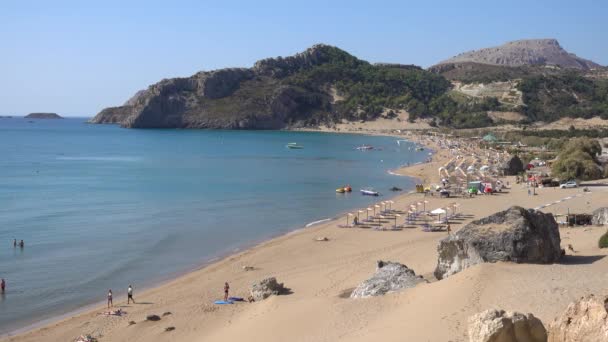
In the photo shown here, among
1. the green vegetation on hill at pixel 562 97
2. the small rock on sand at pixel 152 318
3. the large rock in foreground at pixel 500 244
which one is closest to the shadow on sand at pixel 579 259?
the large rock in foreground at pixel 500 244

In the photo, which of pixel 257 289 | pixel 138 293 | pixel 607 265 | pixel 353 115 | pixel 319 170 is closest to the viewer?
pixel 607 265

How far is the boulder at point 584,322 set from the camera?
9.47m

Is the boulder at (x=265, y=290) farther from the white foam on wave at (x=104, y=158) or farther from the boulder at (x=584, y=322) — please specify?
the white foam on wave at (x=104, y=158)

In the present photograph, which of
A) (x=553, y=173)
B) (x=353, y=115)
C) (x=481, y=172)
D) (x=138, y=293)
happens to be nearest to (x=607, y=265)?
(x=138, y=293)

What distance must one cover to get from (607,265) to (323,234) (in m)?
17.5

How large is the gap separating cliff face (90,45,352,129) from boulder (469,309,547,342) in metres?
168

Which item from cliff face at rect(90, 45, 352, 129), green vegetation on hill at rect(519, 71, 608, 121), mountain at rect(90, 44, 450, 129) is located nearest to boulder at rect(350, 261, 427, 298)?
green vegetation on hill at rect(519, 71, 608, 121)

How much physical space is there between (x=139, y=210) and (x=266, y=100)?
137 metres

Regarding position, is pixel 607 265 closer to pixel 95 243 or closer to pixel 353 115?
pixel 95 243

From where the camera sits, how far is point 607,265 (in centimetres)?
1861

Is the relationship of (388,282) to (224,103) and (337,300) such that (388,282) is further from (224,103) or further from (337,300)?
(224,103)

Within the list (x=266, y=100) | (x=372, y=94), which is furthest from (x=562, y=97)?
(x=266, y=100)

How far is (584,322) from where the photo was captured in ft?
32.0

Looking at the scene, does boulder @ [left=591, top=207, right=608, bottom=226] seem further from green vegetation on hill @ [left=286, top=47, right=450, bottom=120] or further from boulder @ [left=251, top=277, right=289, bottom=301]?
green vegetation on hill @ [left=286, top=47, right=450, bottom=120]
